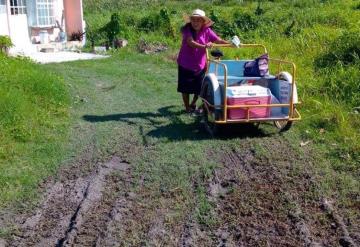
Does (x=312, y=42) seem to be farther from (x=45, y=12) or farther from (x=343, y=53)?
(x=45, y=12)

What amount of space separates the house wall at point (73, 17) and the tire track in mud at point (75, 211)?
1309 cm

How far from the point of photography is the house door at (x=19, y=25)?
48.4ft

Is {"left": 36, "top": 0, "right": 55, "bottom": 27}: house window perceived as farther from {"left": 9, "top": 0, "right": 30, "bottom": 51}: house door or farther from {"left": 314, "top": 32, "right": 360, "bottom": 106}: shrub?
{"left": 314, "top": 32, "right": 360, "bottom": 106}: shrub

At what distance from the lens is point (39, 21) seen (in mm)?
15961

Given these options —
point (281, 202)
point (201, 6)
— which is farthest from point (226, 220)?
point (201, 6)

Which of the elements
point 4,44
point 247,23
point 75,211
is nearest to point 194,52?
point 75,211

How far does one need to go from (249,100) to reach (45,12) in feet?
38.6

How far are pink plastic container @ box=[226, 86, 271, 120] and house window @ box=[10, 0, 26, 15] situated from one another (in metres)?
10.8

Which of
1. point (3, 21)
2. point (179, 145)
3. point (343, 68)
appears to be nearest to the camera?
point (179, 145)

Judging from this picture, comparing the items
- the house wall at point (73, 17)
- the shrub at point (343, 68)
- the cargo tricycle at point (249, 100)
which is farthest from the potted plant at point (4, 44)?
the shrub at point (343, 68)

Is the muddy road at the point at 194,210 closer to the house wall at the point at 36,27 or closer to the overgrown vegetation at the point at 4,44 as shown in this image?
the overgrown vegetation at the point at 4,44

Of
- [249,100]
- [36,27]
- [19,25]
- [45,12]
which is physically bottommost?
[249,100]

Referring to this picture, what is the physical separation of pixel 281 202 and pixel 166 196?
1.11 m

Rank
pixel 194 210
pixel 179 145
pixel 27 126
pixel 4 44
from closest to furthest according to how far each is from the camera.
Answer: pixel 194 210
pixel 179 145
pixel 27 126
pixel 4 44
